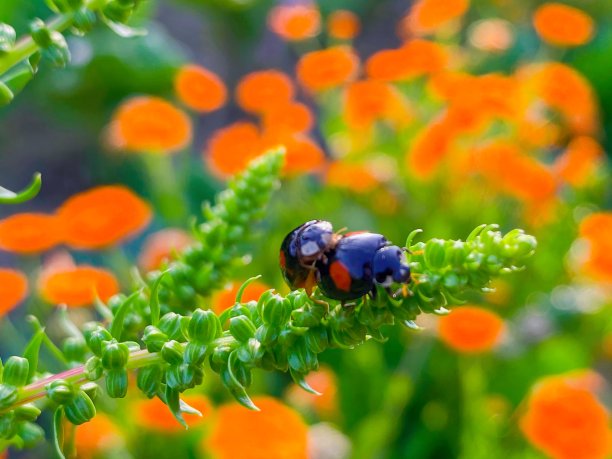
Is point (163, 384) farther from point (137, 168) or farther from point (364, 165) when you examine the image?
point (137, 168)

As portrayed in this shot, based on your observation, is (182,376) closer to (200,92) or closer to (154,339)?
(154,339)

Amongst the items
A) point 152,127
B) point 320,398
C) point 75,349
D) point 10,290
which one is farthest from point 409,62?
point 75,349

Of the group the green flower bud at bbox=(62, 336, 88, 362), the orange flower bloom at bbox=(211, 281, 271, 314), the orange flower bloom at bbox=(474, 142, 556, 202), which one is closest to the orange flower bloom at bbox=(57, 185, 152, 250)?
the orange flower bloom at bbox=(211, 281, 271, 314)

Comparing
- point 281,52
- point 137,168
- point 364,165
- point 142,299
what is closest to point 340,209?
point 364,165

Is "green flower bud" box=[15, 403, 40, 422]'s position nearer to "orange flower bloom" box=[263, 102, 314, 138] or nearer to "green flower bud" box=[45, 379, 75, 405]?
"green flower bud" box=[45, 379, 75, 405]

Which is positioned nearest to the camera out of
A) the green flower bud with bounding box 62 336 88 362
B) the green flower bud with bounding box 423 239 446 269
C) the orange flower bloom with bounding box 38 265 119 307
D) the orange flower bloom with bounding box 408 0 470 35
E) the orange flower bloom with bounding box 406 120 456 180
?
the green flower bud with bounding box 423 239 446 269

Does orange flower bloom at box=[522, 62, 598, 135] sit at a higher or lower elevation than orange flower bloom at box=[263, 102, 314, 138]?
lower

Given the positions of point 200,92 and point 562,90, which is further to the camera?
point 200,92
